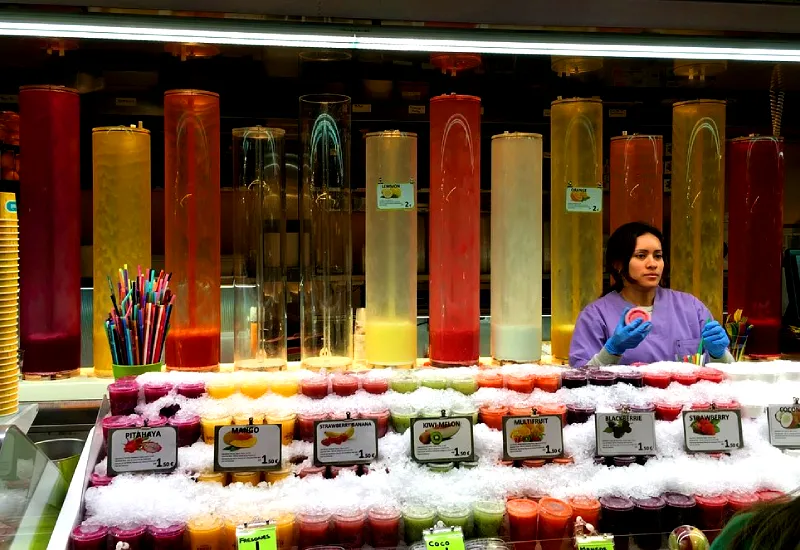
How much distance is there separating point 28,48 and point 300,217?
120 inches

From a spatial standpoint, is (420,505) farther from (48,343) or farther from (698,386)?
(48,343)

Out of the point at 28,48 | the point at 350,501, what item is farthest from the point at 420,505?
the point at 28,48

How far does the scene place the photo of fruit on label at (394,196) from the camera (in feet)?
6.86

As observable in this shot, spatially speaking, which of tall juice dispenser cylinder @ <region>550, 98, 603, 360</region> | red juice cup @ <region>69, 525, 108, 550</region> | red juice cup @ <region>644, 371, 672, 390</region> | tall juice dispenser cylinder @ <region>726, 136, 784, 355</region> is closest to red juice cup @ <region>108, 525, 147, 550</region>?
red juice cup @ <region>69, 525, 108, 550</region>

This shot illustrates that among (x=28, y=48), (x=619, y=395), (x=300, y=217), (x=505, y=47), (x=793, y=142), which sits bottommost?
(x=619, y=395)

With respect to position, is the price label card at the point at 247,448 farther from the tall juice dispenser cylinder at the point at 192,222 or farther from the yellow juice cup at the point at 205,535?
the tall juice dispenser cylinder at the point at 192,222

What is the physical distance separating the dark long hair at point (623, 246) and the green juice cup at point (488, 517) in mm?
1494

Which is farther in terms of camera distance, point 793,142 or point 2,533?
point 793,142

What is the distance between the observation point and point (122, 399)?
1567mm

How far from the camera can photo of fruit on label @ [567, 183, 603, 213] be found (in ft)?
7.52

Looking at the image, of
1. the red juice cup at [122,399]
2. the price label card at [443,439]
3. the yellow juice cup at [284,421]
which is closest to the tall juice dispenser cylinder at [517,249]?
the price label card at [443,439]

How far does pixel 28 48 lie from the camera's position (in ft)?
13.7

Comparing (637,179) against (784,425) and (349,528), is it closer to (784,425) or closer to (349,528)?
(784,425)

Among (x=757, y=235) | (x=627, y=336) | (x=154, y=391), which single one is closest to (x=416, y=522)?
(x=154, y=391)
